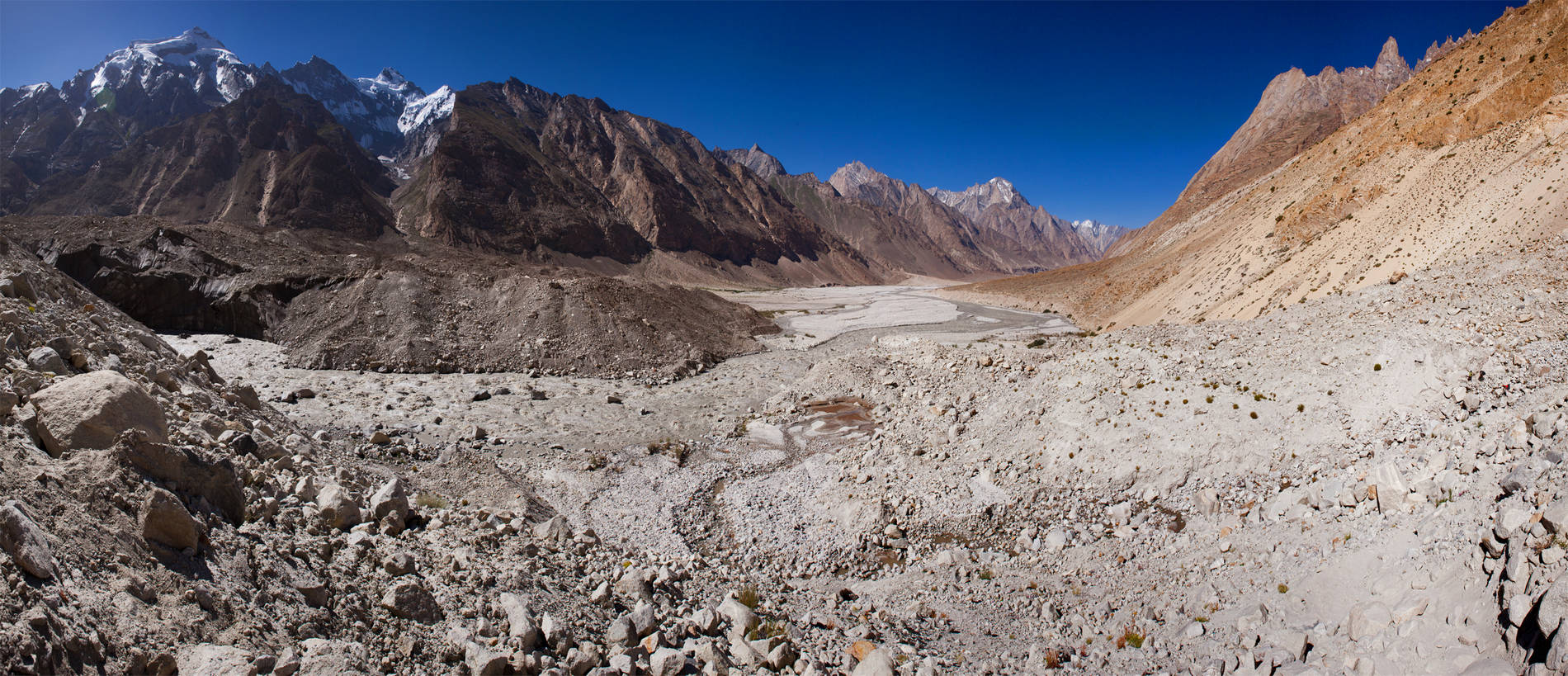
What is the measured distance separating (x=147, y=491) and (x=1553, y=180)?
102 ft

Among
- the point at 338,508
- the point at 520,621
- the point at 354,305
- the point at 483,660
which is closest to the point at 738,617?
the point at 520,621

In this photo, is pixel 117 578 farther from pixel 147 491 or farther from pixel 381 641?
pixel 381 641

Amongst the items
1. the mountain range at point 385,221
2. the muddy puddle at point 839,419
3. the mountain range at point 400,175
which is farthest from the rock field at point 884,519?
the mountain range at point 400,175

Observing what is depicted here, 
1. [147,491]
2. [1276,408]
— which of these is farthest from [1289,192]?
[147,491]

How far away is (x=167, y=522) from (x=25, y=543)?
3.79 ft

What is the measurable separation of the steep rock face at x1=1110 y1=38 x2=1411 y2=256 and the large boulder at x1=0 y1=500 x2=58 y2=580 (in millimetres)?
110825

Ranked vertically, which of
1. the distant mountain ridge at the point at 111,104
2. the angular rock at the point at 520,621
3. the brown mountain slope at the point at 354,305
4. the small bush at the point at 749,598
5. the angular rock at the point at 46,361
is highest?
the distant mountain ridge at the point at 111,104

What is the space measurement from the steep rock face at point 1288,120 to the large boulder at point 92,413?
110m

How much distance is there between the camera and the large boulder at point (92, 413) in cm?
602

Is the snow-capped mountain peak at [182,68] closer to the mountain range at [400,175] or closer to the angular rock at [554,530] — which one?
the mountain range at [400,175]

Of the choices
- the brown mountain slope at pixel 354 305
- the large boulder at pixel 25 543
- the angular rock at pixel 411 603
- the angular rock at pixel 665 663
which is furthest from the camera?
the brown mountain slope at pixel 354 305

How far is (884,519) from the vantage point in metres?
12.1

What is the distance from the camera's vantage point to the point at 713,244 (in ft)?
488

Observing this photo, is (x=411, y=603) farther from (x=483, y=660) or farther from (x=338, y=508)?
(x=338, y=508)
